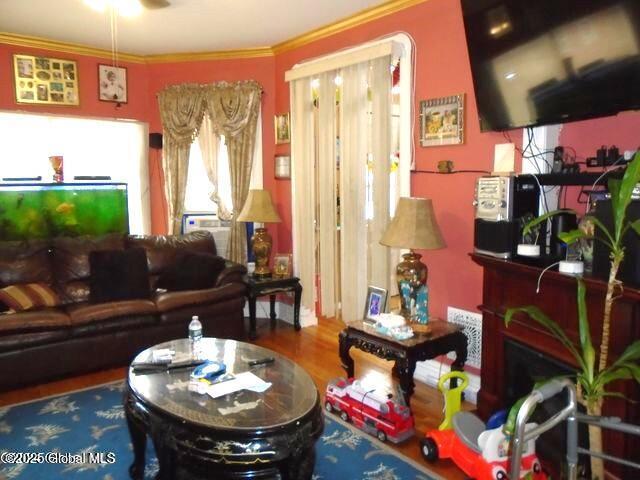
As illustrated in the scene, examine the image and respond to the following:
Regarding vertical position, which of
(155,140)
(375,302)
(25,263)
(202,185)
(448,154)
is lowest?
(375,302)

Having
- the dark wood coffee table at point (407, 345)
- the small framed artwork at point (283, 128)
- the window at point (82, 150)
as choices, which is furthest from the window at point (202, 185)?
the dark wood coffee table at point (407, 345)

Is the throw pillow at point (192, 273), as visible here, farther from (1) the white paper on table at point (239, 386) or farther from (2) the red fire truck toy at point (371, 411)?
(1) the white paper on table at point (239, 386)

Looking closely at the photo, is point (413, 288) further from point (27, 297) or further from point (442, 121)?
point (27, 297)

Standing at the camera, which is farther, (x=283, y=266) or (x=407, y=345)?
(x=283, y=266)

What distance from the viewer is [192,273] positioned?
14.2ft

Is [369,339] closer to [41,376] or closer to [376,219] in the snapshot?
[376,219]

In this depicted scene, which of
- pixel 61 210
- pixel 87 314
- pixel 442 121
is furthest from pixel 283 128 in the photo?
pixel 87 314

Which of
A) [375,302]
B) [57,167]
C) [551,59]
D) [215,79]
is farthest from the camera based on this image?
[215,79]

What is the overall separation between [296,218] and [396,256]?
4.33ft

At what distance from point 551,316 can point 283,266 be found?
2703 mm

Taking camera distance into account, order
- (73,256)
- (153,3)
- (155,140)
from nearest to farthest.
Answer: (153,3)
(73,256)
(155,140)

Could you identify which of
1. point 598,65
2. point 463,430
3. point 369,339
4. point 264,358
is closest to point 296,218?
point 369,339

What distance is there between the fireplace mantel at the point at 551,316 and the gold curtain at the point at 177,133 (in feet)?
10.9

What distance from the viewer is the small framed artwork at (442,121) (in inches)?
128
